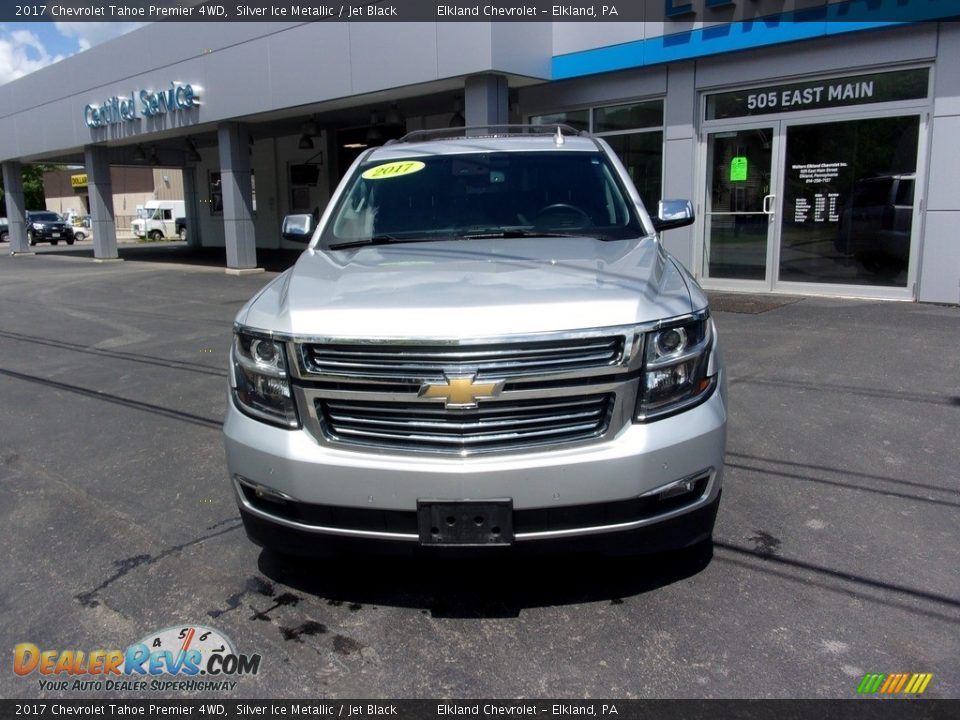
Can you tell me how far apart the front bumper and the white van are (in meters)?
46.3

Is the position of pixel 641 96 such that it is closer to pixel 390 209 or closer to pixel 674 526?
pixel 390 209

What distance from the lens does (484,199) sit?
14.3 ft

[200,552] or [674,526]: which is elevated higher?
[674,526]

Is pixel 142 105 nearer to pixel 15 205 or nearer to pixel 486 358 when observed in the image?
pixel 15 205

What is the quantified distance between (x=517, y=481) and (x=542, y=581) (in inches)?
34.4

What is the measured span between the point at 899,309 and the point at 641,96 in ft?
18.3

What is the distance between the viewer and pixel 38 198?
7044 cm

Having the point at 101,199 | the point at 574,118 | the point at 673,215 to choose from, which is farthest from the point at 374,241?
the point at 101,199

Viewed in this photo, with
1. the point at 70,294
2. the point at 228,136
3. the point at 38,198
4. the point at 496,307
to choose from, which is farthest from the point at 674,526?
the point at 38,198

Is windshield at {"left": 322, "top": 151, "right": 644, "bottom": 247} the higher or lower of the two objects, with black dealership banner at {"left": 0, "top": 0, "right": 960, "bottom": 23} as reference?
lower

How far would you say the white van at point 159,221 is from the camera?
147ft
